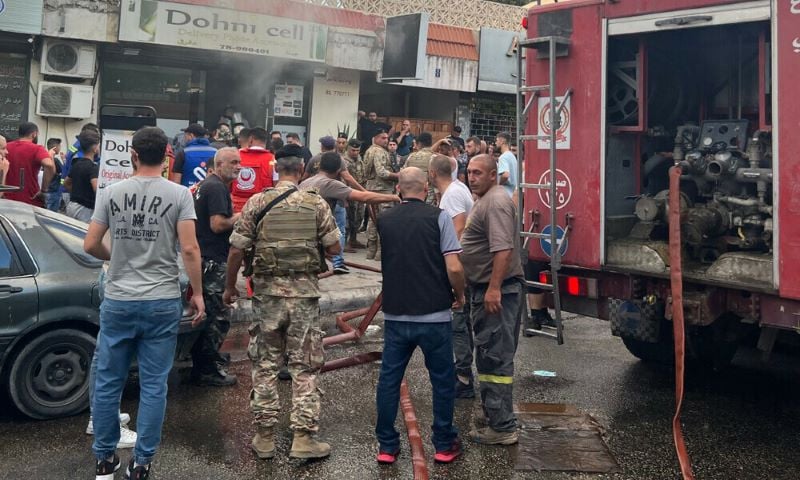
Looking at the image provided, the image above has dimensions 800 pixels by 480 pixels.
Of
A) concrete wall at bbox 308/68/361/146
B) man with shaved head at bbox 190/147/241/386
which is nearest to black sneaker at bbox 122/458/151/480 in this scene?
man with shaved head at bbox 190/147/241/386

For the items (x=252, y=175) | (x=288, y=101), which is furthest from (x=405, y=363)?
(x=288, y=101)

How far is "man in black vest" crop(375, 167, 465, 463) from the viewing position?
15.4 feet

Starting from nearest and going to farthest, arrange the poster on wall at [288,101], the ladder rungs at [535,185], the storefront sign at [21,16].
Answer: the ladder rungs at [535,185] < the storefront sign at [21,16] < the poster on wall at [288,101]

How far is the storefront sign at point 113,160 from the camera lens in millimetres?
7527

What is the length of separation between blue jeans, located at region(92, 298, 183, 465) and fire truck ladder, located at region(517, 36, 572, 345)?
2853mm

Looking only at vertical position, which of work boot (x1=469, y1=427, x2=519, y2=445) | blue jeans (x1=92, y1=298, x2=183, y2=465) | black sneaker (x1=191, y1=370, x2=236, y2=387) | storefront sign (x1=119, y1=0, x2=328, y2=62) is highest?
storefront sign (x1=119, y1=0, x2=328, y2=62)

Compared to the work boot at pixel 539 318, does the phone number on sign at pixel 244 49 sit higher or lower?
higher

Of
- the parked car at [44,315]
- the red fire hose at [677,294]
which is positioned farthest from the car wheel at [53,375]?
the red fire hose at [677,294]

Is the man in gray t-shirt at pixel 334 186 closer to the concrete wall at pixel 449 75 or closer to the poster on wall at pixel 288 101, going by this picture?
the poster on wall at pixel 288 101

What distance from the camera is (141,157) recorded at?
14.1ft

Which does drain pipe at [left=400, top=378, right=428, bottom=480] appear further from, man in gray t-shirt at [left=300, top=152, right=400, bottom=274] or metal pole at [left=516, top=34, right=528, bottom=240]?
metal pole at [left=516, top=34, right=528, bottom=240]

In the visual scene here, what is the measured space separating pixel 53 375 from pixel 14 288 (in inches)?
23.4

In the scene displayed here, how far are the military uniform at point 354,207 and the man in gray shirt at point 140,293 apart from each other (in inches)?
299

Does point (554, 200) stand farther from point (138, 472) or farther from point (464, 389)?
point (138, 472)
